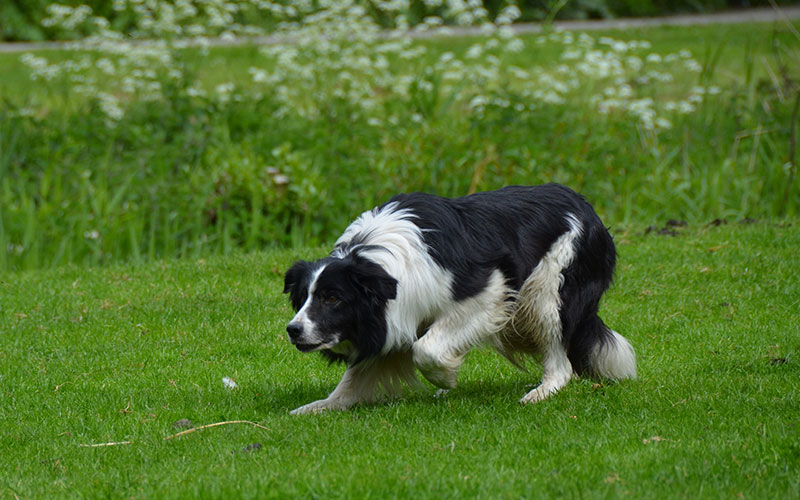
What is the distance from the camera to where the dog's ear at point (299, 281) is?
5.34 meters

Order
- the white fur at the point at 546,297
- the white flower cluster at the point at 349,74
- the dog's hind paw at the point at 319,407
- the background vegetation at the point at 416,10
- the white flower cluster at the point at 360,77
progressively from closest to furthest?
the dog's hind paw at the point at 319,407, the white fur at the point at 546,297, the white flower cluster at the point at 360,77, the white flower cluster at the point at 349,74, the background vegetation at the point at 416,10

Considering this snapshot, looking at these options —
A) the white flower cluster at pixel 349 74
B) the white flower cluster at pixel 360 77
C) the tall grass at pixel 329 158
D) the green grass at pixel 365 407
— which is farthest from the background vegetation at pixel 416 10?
the green grass at pixel 365 407

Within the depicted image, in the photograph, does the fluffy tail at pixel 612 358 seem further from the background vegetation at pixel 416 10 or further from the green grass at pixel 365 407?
the background vegetation at pixel 416 10

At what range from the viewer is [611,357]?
5848 mm

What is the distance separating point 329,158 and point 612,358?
5576mm

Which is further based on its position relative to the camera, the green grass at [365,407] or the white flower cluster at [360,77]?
the white flower cluster at [360,77]

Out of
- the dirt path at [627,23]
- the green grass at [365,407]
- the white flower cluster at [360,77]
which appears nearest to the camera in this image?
the green grass at [365,407]

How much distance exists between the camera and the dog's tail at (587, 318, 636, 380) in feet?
19.2

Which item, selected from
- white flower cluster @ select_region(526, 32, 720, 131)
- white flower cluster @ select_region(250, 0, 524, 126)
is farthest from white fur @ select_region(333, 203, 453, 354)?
white flower cluster @ select_region(526, 32, 720, 131)

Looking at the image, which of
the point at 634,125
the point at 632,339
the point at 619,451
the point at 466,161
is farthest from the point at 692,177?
the point at 619,451

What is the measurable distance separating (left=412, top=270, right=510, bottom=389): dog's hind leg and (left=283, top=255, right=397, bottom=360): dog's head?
10.6 inches

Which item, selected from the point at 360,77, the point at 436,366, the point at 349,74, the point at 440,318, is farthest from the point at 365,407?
the point at 360,77

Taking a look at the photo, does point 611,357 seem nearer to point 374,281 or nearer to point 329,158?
point 374,281

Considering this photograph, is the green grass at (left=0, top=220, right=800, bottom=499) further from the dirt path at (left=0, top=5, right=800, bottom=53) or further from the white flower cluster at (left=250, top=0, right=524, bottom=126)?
the dirt path at (left=0, top=5, right=800, bottom=53)
